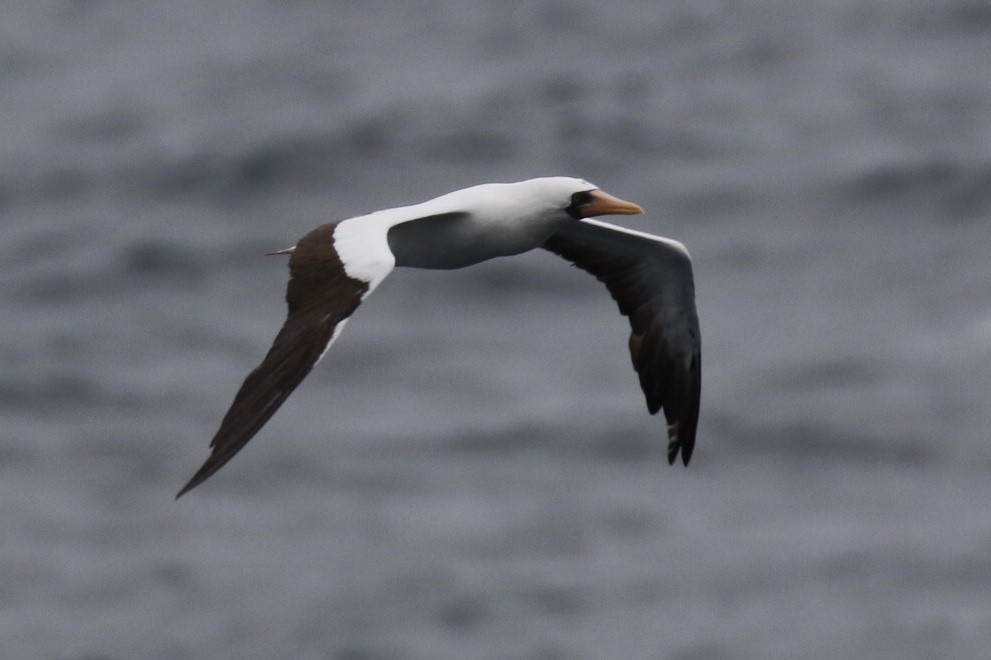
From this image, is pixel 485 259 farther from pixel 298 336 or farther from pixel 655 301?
pixel 655 301

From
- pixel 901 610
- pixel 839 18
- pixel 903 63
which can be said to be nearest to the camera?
pixel 901 610

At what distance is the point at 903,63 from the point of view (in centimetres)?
5038

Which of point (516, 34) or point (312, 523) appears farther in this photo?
point (516, 34)

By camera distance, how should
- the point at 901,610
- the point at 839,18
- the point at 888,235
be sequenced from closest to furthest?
the point at 901,610 → the point at 888,235 → the point at 839,18

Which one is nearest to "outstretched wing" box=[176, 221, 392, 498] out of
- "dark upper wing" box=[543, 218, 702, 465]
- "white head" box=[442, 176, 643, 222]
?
"white head" box=[442, 176, 643, 222]

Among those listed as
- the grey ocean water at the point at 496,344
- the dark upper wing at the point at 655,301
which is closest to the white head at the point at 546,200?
the dark upper wing at the point at 655,301

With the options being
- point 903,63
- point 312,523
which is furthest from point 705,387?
point 903,63

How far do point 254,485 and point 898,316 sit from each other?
12.9 metres

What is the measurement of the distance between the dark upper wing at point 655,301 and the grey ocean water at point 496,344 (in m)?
14.8

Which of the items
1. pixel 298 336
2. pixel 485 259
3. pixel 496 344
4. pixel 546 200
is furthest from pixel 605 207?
pixel 496 344

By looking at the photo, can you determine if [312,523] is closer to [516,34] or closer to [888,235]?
[888,235]

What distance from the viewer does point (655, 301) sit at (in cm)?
1622

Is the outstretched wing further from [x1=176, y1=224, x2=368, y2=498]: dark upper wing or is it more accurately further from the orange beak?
the orange beak

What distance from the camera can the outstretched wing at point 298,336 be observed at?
11594mm
